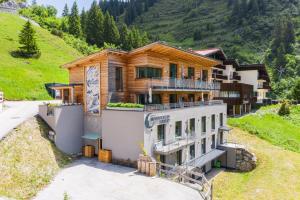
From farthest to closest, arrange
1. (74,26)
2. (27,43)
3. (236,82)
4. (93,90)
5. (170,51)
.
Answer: (74,26) < (27,43) < (236,82) < (170,51) < (93,90)

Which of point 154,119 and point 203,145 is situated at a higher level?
point 154,119

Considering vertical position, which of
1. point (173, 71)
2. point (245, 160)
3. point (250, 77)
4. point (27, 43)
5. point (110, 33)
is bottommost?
point (245, 160)

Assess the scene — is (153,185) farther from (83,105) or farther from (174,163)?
(83,105)

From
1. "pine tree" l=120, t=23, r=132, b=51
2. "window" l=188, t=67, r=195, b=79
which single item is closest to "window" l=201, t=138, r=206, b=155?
"window" l=188, t=67, r=195, b=79

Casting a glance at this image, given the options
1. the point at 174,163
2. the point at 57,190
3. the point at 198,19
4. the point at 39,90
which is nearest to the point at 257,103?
the point at 174,163

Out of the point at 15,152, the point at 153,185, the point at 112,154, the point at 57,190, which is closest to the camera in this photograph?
the point at 57,190

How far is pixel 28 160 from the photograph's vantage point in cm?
2166

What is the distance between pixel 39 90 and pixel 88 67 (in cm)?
2885

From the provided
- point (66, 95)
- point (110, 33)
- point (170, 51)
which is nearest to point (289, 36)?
point (110, 33)

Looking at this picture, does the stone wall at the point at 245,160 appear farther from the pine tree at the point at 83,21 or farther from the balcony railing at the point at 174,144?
the pine tree at the point at 83,21

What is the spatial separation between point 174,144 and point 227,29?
141882mm

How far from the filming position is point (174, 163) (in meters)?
27.8

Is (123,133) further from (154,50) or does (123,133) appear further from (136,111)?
(154,50)

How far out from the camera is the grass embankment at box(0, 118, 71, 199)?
17931mm
